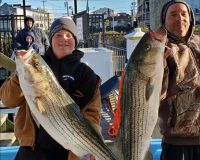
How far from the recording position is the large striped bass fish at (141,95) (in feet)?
8.27

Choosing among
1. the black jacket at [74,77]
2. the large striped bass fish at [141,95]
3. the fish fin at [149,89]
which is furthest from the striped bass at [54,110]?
the fish fin at [149,89]

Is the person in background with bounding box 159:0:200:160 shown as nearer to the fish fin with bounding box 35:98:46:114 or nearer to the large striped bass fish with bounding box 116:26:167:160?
the large striped bass fish with bounding box 116:26:167:160

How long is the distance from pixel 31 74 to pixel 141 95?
69 cm

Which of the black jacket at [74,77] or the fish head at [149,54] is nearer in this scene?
the fish head at [149,54]

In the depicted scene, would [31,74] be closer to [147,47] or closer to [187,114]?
[147,47]

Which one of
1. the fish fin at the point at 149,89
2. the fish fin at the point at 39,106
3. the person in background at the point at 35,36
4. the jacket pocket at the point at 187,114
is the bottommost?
the jacket pocket at the point at 187,114

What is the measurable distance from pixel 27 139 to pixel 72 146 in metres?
0.46

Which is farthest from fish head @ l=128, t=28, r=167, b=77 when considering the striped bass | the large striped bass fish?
the striped bass

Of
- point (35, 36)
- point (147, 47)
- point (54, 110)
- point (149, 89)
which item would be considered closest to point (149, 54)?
point (147, 47)

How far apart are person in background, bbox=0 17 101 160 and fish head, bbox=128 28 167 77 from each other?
72cm

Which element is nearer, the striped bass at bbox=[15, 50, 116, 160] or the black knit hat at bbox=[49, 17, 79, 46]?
the striped bass at bbox=[15, 50, 116, 160]

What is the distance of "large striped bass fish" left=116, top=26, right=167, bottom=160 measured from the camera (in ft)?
8.27

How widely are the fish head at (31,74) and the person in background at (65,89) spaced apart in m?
0.42

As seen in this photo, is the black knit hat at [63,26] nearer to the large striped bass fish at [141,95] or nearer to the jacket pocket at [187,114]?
the large striped bass fish at [141,95]
